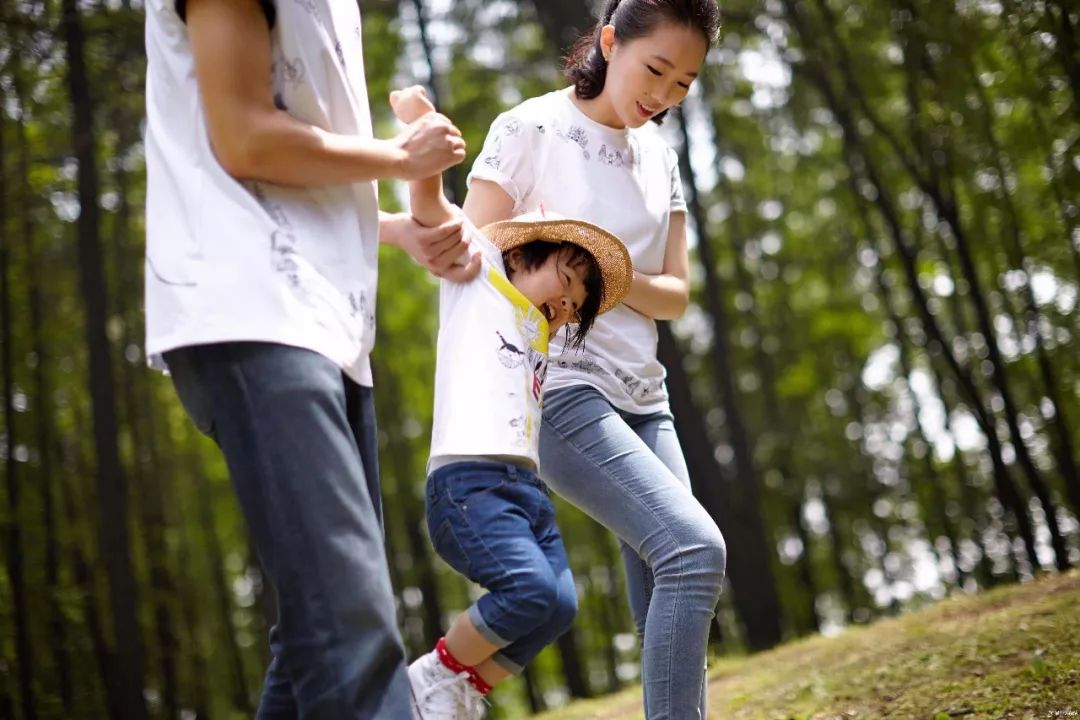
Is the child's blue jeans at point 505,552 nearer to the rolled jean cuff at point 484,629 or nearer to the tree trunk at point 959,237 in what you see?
the rolled jean cuff at point 484,629

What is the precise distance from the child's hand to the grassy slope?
7.76ft

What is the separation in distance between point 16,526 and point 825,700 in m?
8.10

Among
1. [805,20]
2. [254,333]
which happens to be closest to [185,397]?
[254,333]

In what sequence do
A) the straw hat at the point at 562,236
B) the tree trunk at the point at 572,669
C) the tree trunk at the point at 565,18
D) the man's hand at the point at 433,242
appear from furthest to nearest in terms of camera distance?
the tree trunk at the point at 572,669
the tree trunk at the point at 565,18
the straw hat at the point at 562,236
the man's hand at the point at 433,242

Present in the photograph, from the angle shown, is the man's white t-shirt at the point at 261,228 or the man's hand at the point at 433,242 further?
the man's hand at the point at 433,242

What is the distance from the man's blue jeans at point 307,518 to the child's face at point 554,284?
1111mm

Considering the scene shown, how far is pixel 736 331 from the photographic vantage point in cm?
2003

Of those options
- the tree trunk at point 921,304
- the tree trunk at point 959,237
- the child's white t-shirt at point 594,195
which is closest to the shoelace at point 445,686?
the child's white t-shirt at point 594,195

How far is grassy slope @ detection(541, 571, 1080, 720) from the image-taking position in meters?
3.90

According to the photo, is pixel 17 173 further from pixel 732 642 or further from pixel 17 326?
pixel 732 642

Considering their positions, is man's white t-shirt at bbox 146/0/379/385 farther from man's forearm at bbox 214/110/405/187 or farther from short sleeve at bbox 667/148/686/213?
short sleeve at bbox 667/148/686/213

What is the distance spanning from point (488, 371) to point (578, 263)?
1.69ft

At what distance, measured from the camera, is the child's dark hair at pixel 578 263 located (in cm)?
312

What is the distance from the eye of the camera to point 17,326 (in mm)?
13242
